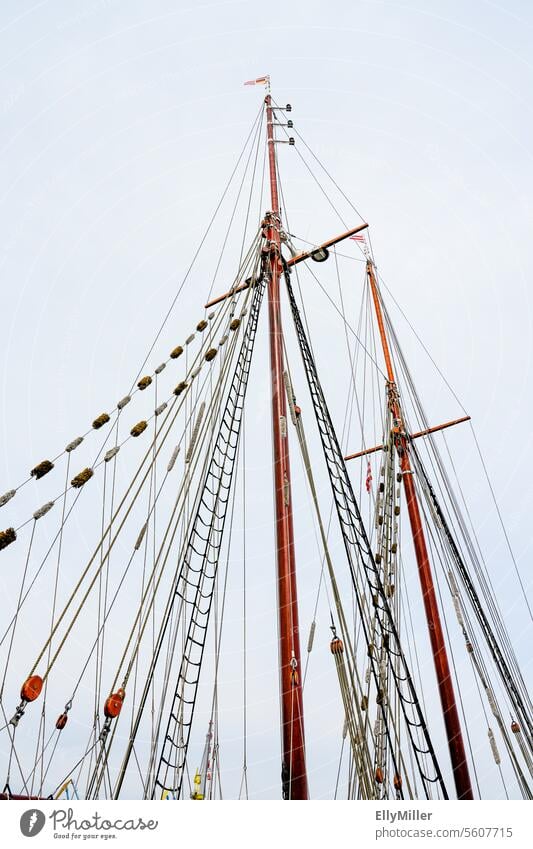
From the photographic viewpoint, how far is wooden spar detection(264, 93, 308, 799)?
459 cm

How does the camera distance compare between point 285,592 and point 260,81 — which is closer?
point 285,592

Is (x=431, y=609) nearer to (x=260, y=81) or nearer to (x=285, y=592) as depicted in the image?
(x=285, y=592)

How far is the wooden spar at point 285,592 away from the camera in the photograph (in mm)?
4586

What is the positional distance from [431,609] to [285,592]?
5945 mm

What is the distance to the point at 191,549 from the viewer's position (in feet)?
19.3

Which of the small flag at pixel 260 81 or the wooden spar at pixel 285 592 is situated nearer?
the wooden spar at pixel 285 592

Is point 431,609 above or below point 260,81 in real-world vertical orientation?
below

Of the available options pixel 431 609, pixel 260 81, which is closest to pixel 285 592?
pixel 431 609

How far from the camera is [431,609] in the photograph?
1016cm

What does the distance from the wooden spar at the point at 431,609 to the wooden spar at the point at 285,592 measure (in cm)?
512
